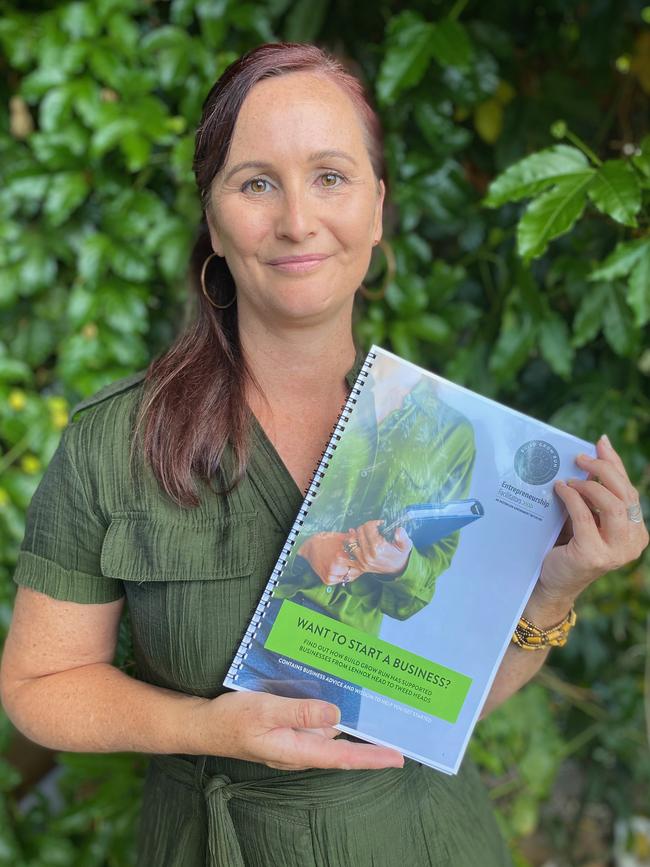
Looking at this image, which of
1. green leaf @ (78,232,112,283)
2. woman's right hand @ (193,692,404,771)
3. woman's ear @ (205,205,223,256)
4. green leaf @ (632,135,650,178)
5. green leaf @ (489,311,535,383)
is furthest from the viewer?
green leaf @ (78,232,112,283)

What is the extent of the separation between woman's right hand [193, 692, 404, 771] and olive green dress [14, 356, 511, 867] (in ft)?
0.21

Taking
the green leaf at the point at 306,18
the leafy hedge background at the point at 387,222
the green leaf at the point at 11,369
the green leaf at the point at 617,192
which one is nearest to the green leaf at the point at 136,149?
the leafy hedge background at the point at 387,222

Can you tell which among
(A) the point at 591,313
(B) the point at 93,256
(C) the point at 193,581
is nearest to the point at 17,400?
(B) the point at 93,256

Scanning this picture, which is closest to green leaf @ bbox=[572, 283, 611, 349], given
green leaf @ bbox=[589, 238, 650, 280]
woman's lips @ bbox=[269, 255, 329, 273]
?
green leaf @ bbox=[589, 238, 650, 280]

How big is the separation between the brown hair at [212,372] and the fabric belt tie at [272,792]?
0.88 ft

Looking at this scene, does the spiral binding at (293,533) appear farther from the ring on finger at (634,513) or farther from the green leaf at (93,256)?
the green leaf at (93,256)

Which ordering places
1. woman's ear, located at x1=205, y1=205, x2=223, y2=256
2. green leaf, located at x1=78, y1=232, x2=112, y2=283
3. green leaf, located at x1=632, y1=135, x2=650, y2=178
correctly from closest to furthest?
woman's ear, located at x1=205, y1=205, x2=223, y2=256 → green leaf, located at x1=632, y1=135, x2=650, y2=178 → green leaf, located at x1=78, y1=232, x2=112, y2=283

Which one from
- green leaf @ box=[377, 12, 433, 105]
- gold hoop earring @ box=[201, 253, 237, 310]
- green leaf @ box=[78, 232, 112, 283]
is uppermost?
green leaf @ box=[377, 12, 433, 105]

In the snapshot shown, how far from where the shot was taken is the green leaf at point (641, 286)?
0.99 meters

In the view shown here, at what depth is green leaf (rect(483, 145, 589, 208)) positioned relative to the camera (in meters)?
0.94

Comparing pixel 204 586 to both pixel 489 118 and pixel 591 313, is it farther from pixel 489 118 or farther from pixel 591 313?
pixel 489 118

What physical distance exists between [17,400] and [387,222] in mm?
700

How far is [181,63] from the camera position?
53.7 inches

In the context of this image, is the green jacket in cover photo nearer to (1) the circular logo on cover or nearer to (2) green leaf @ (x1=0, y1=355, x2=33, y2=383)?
(1) the circular logo on cover
